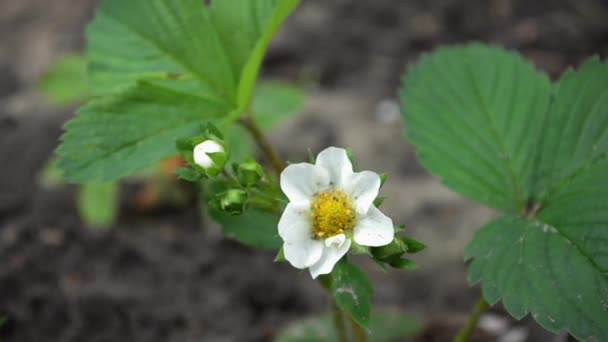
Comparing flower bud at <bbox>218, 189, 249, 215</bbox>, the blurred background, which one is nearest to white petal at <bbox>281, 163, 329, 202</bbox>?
flower bud at <bbox>218, 189, 249, 215</bbox>

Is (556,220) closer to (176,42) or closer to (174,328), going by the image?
(176,42)

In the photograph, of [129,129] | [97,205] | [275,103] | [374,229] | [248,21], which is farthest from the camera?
[275,103]

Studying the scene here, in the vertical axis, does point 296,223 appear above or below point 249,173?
below

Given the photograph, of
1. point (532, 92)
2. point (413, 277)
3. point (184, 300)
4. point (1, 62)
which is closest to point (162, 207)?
point (184, 300)

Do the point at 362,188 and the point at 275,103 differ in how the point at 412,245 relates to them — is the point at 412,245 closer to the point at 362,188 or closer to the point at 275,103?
the point at 362,188

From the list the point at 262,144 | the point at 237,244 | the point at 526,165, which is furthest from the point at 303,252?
the point at 237,244

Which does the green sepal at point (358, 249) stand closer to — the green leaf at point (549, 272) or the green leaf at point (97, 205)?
the green leaf at point (549, 272)

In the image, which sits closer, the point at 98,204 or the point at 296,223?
the point at 296,223

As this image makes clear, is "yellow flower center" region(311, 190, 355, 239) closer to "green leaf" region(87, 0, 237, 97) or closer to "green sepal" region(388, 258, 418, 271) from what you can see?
"green sepal" region(388, 258, 418, 271)
